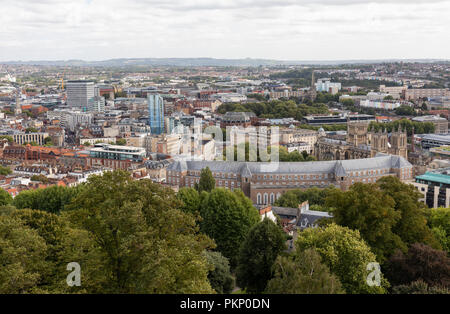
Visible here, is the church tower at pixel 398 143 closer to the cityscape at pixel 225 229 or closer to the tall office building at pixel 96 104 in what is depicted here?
the cityscape at pixel 225 229

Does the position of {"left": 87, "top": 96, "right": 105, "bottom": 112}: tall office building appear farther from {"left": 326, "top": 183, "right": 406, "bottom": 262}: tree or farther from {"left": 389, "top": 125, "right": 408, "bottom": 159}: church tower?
{"left": 326, "top": 183, "right": 406, "bottom": 262}: tree

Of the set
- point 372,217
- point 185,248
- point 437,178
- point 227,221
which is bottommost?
point 227,221

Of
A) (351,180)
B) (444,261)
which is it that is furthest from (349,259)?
(351,180)

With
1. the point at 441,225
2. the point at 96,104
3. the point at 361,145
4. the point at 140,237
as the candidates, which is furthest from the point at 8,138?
the point at 140,237

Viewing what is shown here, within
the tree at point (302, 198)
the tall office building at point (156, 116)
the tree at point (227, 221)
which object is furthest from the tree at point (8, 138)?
the tree at point (227, 221)

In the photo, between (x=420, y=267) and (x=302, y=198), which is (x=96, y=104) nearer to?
(x=302, y=198)
